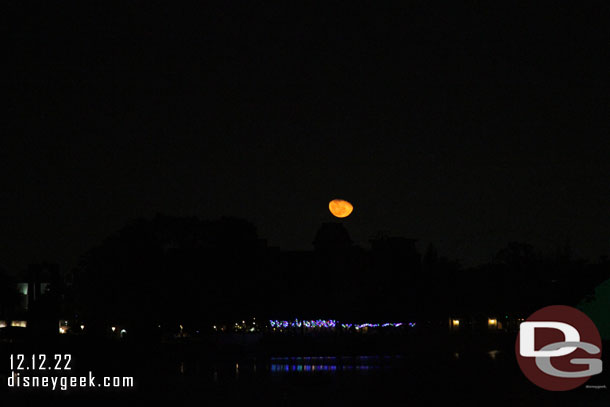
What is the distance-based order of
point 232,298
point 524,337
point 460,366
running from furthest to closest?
point 232,298
point 524,337
point 460,366

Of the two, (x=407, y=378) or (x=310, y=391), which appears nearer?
(x=310, y=391)

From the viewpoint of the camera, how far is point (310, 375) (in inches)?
1558

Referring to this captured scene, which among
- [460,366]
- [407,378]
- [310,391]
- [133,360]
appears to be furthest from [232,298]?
[310,391]

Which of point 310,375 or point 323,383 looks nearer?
point 323,383

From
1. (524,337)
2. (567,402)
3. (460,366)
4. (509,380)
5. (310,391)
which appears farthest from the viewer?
(524,337)

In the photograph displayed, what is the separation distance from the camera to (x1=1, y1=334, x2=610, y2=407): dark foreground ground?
28.4 metres

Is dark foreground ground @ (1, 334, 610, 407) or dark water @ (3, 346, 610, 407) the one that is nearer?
dark water @ (3, 346, 610, 407)

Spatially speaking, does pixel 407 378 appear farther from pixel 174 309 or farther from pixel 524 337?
pixel 174 309

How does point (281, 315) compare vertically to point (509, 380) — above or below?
above

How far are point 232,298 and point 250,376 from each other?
2281cm

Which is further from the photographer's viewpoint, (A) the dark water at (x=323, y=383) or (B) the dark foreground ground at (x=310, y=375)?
(B) the dark foreground ground at (x=310, y=375)

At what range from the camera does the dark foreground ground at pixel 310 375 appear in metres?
28.4

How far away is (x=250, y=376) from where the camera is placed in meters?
38.8

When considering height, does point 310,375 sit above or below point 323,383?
above
